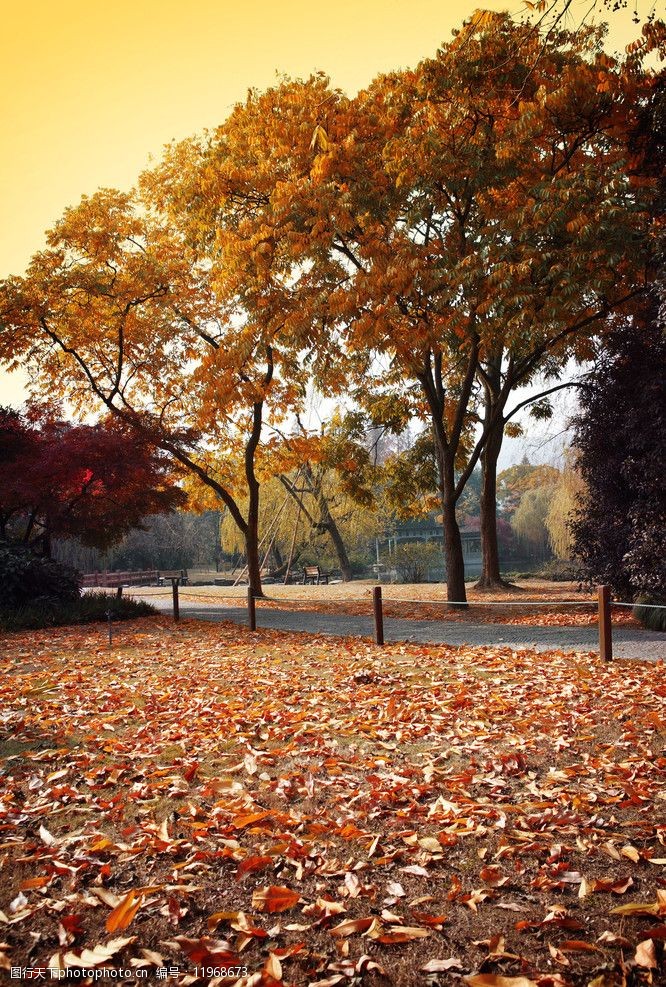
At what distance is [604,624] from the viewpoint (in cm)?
841

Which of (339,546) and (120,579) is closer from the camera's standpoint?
(339,546)

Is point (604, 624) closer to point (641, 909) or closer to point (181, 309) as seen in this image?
point (641, 909)

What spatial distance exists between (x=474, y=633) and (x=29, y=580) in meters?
10.6

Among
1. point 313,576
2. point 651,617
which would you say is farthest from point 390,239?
point 313,576

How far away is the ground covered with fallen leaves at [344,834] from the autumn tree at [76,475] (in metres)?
9.42

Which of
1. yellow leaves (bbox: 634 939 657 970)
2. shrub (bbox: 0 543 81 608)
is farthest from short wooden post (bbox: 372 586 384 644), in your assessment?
shrub (bbox: 0 543 81 608)

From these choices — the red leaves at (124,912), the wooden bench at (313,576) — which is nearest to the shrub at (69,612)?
the red leaves at (124,912)

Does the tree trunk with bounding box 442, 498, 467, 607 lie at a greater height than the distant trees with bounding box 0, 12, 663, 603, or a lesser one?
lesser

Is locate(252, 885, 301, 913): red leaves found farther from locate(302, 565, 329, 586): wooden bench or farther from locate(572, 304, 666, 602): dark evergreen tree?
locate(302, 565, 329, 586): wooden bench

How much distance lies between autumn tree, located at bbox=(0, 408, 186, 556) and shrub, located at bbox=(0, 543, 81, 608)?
47.1 inches

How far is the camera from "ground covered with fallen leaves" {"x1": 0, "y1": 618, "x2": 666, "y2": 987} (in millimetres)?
2840

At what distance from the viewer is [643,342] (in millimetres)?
12539

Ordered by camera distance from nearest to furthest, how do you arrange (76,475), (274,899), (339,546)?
(274,899)
(76,475)
(339,546)

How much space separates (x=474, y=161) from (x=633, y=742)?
9.64 m
